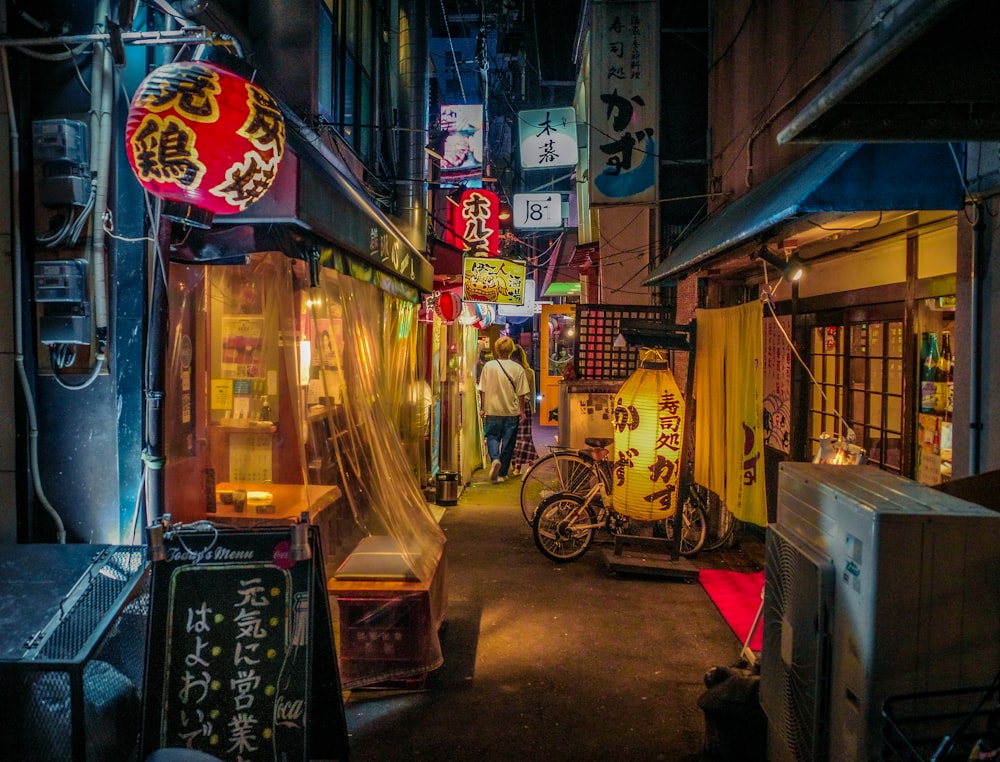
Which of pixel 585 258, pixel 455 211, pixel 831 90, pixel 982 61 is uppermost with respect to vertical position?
pixel 455 211

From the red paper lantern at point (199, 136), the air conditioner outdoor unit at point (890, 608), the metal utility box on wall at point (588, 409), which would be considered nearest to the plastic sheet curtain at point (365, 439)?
the red paper lantern at point (199, 136)

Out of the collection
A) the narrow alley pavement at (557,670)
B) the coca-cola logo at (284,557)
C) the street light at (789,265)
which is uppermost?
the street light at (789,265)

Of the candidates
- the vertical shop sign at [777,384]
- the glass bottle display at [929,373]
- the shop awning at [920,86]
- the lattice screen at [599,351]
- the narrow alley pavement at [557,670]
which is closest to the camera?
the shop awning at [920,86]

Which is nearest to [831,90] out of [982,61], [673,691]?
[982,61]

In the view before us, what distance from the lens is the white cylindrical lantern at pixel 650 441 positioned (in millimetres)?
8250

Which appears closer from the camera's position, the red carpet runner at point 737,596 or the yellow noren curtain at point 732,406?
the red carpet runner at point 737,596

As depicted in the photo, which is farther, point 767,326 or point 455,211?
point 455,211

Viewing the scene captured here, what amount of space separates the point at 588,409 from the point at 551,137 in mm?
6554

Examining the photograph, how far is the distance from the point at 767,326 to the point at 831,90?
685cm

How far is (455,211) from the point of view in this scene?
48.6ft

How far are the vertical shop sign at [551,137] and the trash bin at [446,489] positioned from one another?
7.37m

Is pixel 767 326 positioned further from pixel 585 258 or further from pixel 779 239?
pixel 585 258

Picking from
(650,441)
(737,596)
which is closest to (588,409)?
(650,441)

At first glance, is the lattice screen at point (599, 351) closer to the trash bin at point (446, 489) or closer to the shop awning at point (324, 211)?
the trash bin at point (446, 489)
